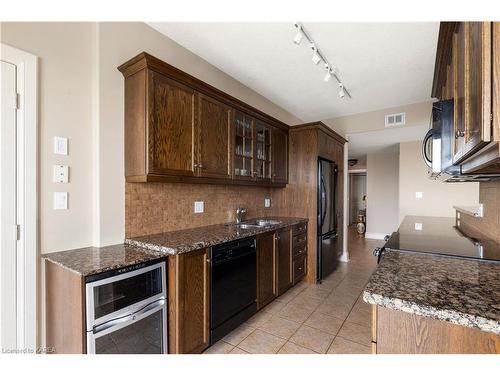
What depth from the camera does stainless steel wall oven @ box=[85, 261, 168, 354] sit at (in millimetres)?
1327

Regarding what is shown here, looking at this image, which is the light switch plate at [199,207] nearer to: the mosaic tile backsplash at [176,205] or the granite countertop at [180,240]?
the mosaic tile backsplash at [176,205]

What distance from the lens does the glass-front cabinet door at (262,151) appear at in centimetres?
304

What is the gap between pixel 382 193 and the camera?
6824 mm

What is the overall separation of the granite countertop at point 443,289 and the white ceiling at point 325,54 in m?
1.95

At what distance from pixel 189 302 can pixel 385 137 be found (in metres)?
4.75

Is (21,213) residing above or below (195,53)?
below

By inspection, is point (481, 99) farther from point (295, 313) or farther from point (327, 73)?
point (295, 313)

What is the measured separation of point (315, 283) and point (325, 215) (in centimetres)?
97

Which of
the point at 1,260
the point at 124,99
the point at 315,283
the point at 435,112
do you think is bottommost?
the point at 315,283

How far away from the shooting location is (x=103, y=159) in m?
1.82

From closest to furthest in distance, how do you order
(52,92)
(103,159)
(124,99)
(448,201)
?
(52,92) → (103,159) → (124,99) → (448,201)
